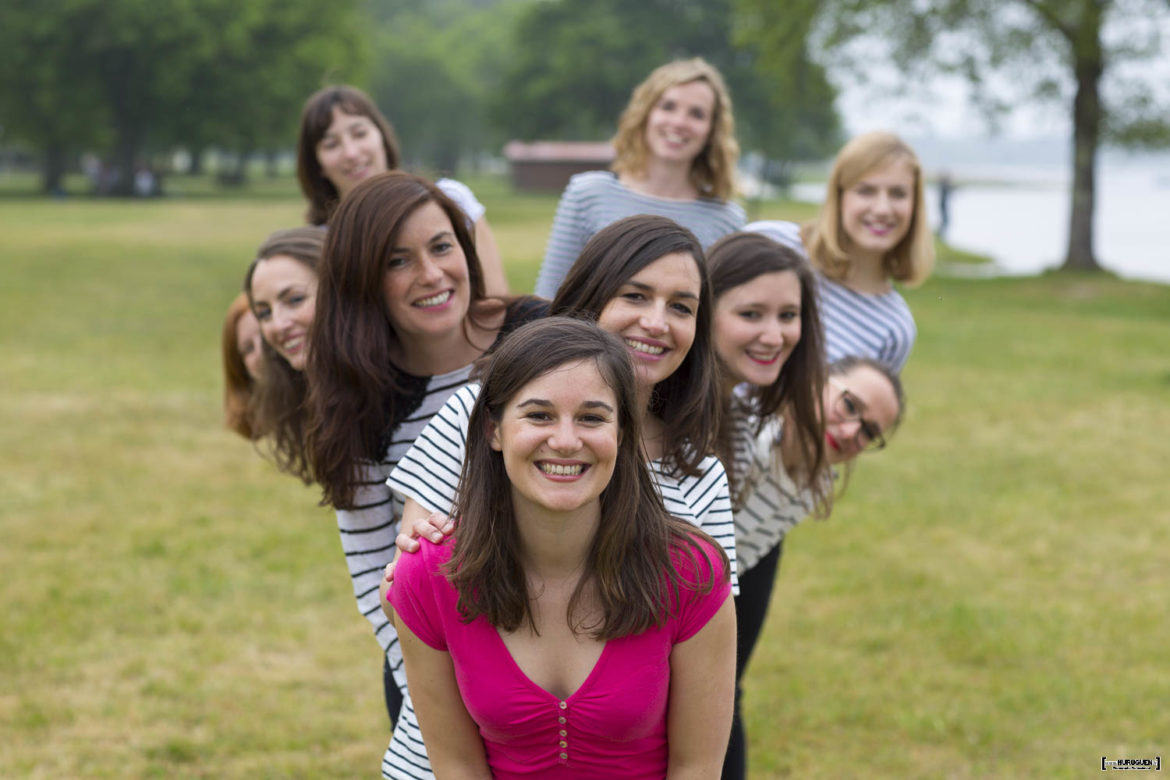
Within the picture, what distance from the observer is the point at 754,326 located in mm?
2992

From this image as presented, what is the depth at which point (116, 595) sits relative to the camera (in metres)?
5.98

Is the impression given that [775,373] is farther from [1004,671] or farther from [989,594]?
[989,594]

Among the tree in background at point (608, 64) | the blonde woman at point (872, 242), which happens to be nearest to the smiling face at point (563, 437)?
the blonde woman at point (872, 242)

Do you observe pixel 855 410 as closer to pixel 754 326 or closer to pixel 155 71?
pixel 754 326

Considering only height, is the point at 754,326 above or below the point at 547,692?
above

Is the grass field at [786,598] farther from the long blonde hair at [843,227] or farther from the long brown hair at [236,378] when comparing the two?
the long blonde hair at [843,227]

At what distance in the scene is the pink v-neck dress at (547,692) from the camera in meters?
2.19

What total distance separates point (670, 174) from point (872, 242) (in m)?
0.80

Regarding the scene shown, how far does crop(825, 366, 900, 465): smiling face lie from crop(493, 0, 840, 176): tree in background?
155 ft

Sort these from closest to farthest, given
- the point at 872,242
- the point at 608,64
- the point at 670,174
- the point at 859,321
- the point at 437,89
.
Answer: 1. the point at 859,321
2. the point at 872,242
3. the point at 670,174
4. the point at 608,64
5. the point at 437,89

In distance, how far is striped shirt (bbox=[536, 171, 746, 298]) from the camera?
4.20 meters

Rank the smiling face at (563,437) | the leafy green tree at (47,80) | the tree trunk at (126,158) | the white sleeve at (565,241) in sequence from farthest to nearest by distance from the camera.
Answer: the tree trunk at (126,158), the leafy green tree at (47,80), the white sleeve at (565,241), the smiling face at (563,437)

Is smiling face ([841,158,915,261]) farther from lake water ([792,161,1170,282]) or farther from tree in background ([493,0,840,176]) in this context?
tree in background ([493,0,840,176])

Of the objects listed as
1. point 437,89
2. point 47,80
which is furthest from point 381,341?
point 437,89
